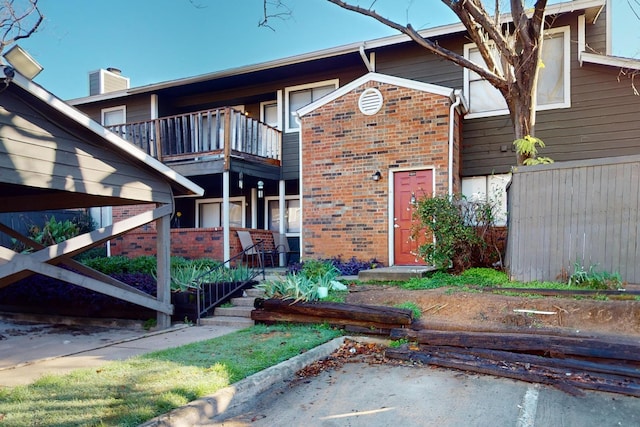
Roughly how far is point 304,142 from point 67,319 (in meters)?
6.50

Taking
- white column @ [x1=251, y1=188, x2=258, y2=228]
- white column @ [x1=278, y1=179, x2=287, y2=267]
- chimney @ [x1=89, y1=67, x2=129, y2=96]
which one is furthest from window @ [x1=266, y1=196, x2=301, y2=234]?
chimney @ [x1=89, y1=67, x2=129, y2=96]

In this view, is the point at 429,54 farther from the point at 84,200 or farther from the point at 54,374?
the point at 54,374

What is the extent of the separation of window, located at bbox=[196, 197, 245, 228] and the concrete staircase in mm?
6558

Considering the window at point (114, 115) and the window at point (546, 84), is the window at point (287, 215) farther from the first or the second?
the window at point (114, 115)

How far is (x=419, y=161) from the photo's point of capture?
10.2m

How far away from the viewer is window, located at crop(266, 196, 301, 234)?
549 inches

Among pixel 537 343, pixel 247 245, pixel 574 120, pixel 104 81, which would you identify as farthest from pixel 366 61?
pixel 104 81

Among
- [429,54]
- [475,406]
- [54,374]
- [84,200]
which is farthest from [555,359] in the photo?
[429,54]

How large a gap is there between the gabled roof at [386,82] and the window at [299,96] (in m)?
2.00

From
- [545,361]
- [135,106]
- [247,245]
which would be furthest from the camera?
[135,106]

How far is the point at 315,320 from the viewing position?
270 inches

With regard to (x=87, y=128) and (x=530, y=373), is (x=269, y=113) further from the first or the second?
(x=530, y=373)

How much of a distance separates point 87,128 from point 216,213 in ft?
31.7

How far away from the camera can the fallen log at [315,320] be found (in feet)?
20.7
